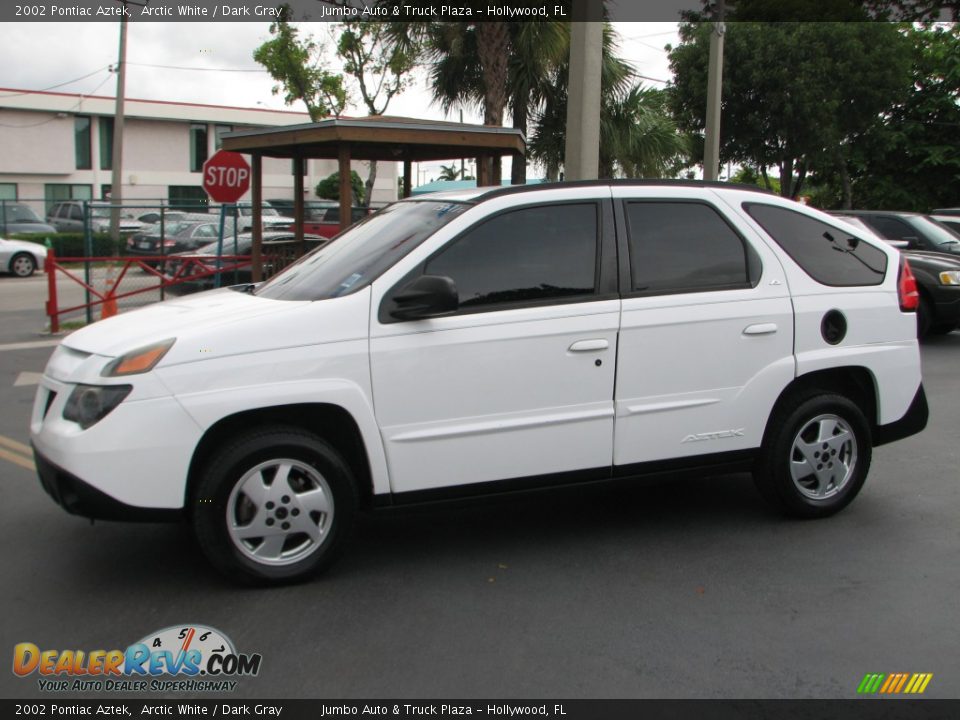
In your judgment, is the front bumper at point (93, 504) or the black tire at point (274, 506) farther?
the black tire at point (274, 506)

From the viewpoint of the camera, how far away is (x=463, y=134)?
470 inches

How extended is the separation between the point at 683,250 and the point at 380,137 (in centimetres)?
698

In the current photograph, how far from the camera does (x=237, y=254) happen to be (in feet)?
58.6

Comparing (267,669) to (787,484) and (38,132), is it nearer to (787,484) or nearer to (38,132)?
(787,484)

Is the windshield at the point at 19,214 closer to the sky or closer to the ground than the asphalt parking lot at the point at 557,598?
closer to the sky

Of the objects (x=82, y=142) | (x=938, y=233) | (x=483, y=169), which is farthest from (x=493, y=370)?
(x=82, y=142)

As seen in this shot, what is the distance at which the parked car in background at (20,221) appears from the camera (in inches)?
1242

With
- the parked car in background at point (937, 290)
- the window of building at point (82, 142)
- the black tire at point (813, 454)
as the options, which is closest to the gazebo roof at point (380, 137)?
the parked car in background at point (937, 290)

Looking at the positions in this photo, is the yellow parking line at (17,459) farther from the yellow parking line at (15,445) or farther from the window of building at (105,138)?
the window of building at (105,138)

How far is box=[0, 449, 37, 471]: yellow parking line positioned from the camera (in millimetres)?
6879

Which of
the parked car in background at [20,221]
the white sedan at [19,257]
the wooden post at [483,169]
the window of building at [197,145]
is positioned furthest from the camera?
the window of building at [197,145]

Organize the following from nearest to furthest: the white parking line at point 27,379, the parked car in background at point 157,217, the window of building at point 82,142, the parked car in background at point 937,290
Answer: the white parking line at point 27,379, the parked car in background at point 937,290, the parked car in background at point 157,217, the window of building at point 82,142

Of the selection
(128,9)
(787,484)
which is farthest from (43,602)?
(128,9)

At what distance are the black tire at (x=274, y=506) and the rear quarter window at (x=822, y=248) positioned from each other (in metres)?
2.63
